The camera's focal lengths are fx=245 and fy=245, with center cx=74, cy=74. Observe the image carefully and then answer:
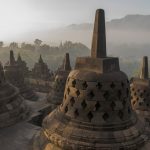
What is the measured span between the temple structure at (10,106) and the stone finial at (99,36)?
6781 mm

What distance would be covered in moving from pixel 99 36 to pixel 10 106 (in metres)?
7.39

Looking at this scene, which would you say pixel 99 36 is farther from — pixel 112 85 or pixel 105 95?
pixel 105 95

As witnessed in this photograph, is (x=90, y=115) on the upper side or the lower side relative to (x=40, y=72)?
upper

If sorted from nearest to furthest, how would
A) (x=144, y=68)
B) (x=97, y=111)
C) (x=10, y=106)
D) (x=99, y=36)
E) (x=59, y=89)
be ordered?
1. (x=97, y=111)
2. (x=99, y=36)
3. (x=10, y=106)
4. (x=144, y=68)
5. (x=59, y=89)

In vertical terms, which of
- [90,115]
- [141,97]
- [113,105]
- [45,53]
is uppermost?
[113,105]

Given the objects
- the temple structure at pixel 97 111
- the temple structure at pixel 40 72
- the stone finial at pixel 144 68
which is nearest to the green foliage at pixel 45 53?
the temple structure at pixel 40 72

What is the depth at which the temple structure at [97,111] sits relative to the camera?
874 centimetres

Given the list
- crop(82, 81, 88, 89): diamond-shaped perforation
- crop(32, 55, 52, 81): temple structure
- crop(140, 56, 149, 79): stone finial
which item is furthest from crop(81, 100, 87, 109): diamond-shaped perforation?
crop(32, 55, 52, 81): temple structure

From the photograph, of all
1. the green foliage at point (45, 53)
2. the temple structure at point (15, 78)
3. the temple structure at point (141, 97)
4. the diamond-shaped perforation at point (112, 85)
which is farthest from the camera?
the green foliage at point (45, 53)

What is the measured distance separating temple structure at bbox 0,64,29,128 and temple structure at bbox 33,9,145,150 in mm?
4581

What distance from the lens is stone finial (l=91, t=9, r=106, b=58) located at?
30.6 ft

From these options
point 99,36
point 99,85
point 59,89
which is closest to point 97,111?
point 99,85

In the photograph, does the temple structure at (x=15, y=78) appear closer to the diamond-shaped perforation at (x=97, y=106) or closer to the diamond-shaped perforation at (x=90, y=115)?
the diamond-shaped perforation at (x=90, y=115)

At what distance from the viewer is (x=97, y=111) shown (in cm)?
898
